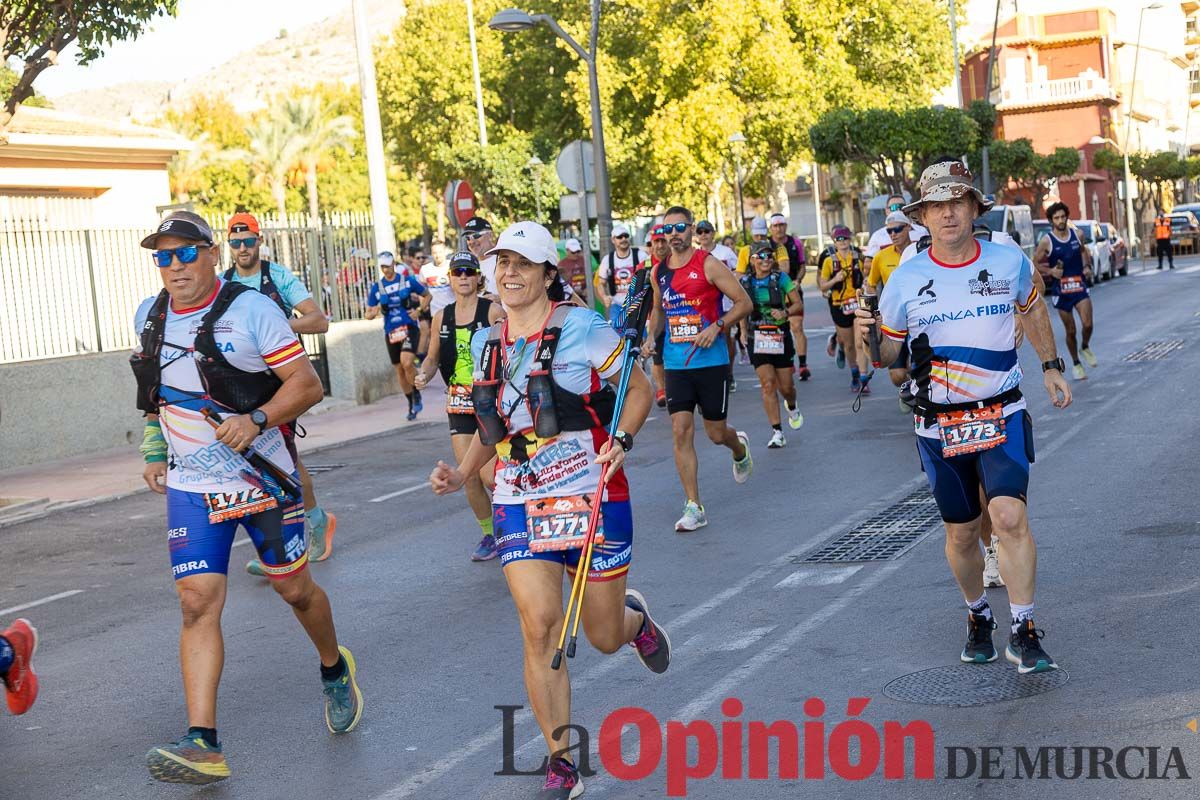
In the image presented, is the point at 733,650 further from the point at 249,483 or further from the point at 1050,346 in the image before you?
the point at 249,483

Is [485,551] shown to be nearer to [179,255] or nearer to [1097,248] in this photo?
[179,255]

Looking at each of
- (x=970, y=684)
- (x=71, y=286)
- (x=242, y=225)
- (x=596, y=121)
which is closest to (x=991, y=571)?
(x=970, y=684)

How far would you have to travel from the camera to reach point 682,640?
708 centimetres

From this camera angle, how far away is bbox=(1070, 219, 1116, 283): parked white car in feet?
130

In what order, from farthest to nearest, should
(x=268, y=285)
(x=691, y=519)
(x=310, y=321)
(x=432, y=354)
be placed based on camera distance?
(x=432, y=354) → (x=691, y=519) → (x=268, y=285) → (x=310, y=321)

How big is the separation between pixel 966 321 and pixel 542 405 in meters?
1.87

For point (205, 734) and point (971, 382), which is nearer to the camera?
point (205, 734)

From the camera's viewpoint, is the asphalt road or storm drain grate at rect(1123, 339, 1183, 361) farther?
storm drain grate at rect(1123, 339, 1183, 361)

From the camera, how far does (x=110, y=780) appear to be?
5.72 meters

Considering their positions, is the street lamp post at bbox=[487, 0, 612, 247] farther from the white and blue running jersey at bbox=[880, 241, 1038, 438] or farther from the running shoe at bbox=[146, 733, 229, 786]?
the running shoe at bbox=[146, 733, 229, 786]

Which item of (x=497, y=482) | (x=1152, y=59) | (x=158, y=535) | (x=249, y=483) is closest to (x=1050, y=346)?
(x=497, y=482)

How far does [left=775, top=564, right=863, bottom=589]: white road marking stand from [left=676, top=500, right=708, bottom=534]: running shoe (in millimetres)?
1647

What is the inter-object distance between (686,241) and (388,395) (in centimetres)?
1439

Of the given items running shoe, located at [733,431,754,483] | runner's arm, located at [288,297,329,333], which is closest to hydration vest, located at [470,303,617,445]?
runner's arm, located at [288,297,329,333]
